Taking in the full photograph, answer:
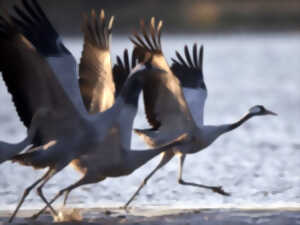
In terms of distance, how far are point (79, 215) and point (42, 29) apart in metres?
2.16

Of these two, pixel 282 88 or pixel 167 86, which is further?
pixel 282 88

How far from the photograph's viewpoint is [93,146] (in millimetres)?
10508

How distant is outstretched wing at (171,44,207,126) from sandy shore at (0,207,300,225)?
1.76 metres

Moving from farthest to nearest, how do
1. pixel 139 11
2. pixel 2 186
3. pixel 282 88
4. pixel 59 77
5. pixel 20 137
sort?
pixel 139 11 < pixel 282 88 < pixel 20 137 < pixel 2 186 < pixel 59 77


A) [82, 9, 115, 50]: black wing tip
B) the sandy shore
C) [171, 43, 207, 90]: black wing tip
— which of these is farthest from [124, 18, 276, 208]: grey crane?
the sandy shore

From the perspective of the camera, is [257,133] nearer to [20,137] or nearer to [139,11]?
[20,137]

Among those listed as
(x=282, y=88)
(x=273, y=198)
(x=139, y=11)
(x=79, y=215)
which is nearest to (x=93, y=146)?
(x=79, y=215)

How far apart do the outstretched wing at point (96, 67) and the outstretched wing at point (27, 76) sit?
1.37 m

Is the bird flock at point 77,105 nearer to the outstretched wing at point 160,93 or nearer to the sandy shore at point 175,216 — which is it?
the outstretched wing at point 160,93

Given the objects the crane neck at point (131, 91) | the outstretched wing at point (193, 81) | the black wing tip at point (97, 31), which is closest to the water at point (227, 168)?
the outstretched wing at point (193, 81)

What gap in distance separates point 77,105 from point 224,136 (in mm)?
7634

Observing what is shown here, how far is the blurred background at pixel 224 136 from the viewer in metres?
11.8

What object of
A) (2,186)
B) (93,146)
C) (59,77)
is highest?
(59,77)

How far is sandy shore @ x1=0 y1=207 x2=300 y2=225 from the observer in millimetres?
10078
